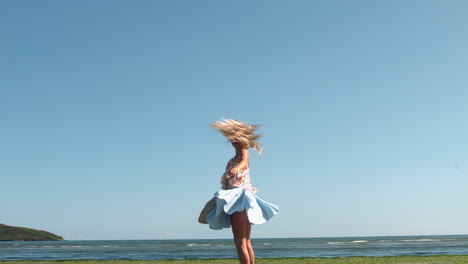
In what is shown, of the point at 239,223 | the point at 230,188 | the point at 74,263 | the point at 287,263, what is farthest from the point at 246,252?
the point at 74,263

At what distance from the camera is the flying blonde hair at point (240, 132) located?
6883 mm

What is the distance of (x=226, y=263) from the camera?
54.0ft

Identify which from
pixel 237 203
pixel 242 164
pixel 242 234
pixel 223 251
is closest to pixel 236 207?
pixel 237 203

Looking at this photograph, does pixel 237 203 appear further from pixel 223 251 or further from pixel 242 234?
pixel 223 251

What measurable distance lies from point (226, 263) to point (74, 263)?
8070mm

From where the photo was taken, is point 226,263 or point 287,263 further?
point 287,263

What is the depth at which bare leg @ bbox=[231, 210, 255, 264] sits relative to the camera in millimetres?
6520

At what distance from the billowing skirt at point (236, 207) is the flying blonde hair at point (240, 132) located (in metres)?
0.70

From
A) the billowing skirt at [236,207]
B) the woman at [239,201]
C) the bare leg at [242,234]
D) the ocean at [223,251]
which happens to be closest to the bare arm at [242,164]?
the woman at [239,201]

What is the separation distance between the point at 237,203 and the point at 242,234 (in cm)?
44

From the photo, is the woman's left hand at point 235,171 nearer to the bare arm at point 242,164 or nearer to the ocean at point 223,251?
the bare arm at point 242,164

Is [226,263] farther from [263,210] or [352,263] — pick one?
[263,210]

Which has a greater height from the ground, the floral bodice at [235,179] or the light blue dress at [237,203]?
the floral bodice at [235,179]

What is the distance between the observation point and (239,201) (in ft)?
22.1
